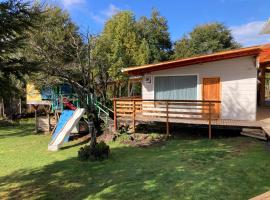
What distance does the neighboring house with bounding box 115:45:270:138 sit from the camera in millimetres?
12414

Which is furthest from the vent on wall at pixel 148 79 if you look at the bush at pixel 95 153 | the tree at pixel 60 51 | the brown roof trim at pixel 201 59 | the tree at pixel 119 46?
the bush at pixel 95 153

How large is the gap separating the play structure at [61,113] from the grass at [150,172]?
1979mm

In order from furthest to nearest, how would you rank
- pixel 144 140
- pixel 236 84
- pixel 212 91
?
pixel 212 91 → pixel 144 140 → pixel 236 84

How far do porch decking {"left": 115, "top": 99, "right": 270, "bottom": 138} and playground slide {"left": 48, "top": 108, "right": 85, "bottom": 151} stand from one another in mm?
2285

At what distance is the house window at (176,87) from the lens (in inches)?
545

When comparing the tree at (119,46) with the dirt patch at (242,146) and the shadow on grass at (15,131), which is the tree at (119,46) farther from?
the dirt patch at (242,146)

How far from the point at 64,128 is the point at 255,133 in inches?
354

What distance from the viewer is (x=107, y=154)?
10812 millimetres

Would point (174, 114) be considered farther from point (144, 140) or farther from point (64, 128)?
point (64, 128)

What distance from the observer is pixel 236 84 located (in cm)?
1274

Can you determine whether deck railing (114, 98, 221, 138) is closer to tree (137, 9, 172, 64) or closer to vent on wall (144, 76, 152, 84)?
vent on wall (144, 76, 152, 84)

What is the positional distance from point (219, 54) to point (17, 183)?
9058mm

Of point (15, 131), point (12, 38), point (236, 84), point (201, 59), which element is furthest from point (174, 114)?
point (15, 131)

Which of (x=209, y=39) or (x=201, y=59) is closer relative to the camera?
(x=201, y=59)
